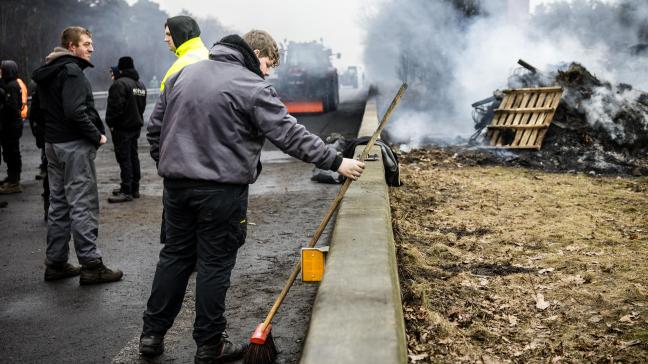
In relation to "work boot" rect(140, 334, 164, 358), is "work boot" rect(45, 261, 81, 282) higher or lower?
lower

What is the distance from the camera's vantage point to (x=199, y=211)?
3.42 meters

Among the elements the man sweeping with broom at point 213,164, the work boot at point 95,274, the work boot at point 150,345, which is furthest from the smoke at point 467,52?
the work boot at point 150,345

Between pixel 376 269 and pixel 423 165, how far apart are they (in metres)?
6.83

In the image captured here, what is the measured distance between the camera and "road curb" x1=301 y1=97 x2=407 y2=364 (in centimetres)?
271

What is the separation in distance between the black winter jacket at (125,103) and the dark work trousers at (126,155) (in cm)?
9

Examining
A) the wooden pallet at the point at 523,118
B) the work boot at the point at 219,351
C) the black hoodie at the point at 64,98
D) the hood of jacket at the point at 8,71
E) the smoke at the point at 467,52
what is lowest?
the work boot at the point at 219,351

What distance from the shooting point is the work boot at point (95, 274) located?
4988mm

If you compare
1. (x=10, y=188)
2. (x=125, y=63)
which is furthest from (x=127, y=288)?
(x=10, y=188)

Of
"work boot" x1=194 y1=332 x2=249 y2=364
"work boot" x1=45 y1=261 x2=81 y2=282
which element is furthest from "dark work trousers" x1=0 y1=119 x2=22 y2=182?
"work boot" x1=194 y1=332 x2=249 y2=364

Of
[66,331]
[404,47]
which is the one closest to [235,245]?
[66,331]

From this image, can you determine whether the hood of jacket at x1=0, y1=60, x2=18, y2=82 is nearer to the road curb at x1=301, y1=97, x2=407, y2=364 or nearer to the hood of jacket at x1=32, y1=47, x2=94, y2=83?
the hood of jacket at x1=32, y1=47, x2=94, y2=83

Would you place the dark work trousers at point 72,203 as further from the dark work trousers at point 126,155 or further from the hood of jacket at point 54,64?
the dark work trousers at point 126,155

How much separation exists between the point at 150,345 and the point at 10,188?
253 inches

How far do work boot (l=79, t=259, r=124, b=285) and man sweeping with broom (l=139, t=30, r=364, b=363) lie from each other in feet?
5.04
